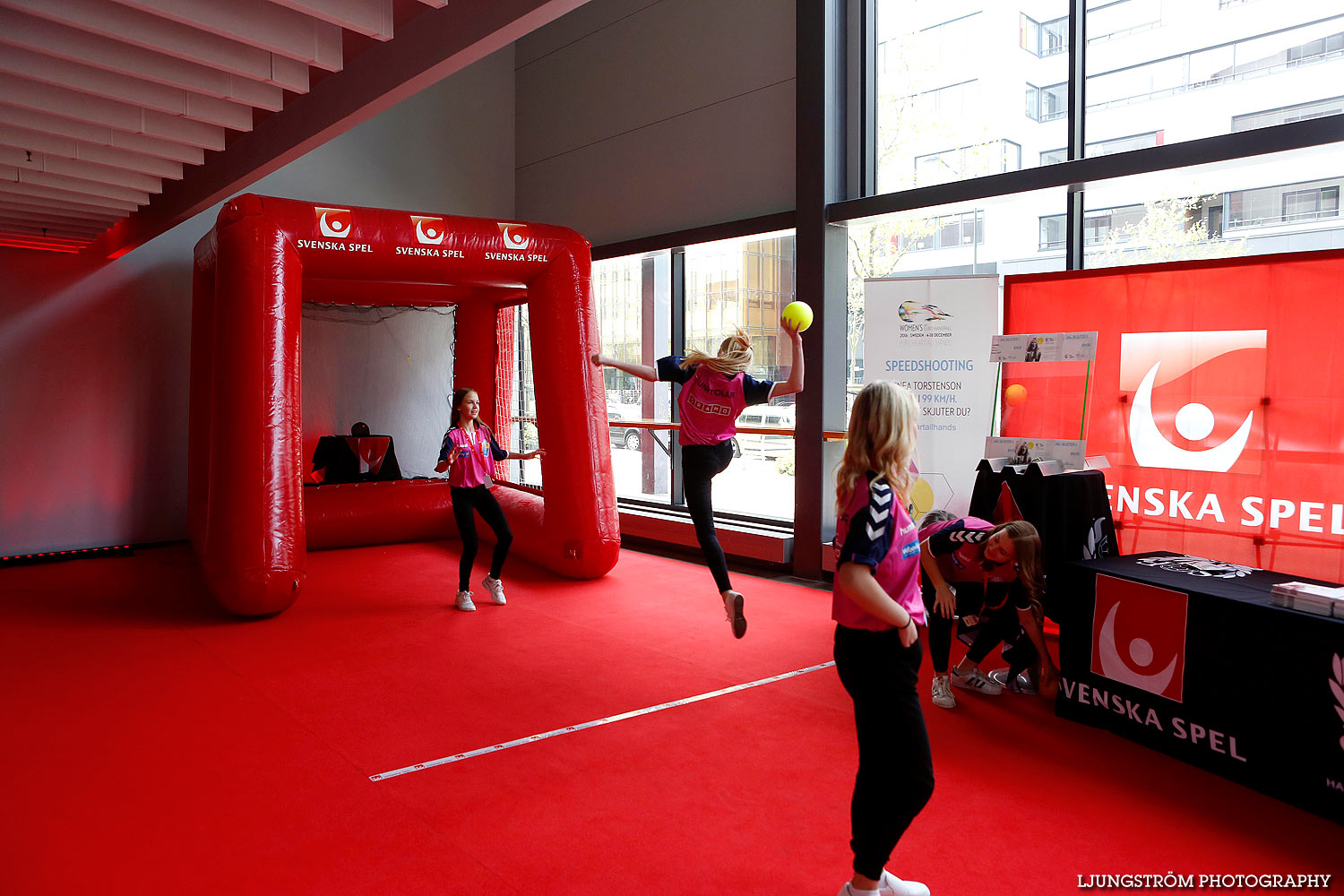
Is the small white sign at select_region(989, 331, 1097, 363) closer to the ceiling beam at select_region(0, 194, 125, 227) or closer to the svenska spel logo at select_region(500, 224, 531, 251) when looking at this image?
the svenska spel logo at select_region(500, 224, 531, 251)

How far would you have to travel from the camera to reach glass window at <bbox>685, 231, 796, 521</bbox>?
718cm

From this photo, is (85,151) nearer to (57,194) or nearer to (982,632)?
(57,194)

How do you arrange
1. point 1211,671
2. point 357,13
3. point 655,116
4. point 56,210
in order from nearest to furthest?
1. point 1211,671
2. point 357,13
3. point 56,210
4. point 655,116

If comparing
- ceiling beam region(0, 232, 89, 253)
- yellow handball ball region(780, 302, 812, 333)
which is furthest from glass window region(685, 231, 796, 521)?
ceiling beam region(0, 232, 89, 253)

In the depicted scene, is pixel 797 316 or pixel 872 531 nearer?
pixel 872 531

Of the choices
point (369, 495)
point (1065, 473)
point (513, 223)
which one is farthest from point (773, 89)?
point (369, 495)

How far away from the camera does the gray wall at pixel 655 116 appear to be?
6828 millimetres

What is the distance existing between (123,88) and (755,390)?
3344mm

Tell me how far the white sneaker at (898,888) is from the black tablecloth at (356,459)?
695 centimetres

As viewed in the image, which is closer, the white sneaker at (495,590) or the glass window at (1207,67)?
the glass window at (1207,67)

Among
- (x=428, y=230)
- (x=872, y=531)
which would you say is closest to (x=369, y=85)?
(x=428, y=230)

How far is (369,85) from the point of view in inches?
158

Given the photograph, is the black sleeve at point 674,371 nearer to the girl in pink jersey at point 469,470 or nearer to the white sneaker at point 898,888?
the girl in pink jersey at point 469,470

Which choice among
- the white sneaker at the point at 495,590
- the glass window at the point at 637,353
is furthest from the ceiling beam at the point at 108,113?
the glass window at the point at 637,353
